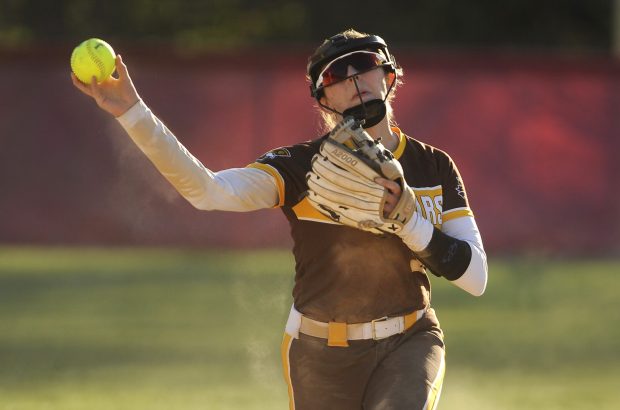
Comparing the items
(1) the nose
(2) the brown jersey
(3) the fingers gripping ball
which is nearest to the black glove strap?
(2) the brown jersey

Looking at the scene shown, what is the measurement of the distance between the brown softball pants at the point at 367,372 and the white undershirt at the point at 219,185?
1.09 feet

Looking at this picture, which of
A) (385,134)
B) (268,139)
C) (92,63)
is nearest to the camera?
(92,63)

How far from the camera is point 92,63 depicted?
16.3ft

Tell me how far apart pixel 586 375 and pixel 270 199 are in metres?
5.12

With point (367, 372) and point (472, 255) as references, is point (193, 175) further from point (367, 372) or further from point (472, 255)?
point (472, 255)

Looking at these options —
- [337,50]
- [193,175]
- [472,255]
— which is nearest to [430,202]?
[472,255]

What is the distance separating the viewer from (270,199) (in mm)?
5293

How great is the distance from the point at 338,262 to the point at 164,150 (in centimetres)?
91

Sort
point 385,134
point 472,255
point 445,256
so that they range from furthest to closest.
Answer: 1. point 385,134
2. point 472,255
3. point 445,256

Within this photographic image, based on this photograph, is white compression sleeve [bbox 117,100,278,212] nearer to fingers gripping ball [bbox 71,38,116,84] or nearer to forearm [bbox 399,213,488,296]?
fingers gripping ball [bbox 71,38,116,84]

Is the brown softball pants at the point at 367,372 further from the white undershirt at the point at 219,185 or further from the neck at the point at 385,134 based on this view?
the neck at the point at 385,134

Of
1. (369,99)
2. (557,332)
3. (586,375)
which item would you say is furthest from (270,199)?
(557,332)

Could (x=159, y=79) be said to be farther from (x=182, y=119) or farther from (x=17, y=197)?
(x=17, y=197)

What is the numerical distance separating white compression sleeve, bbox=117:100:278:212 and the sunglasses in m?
0.51
